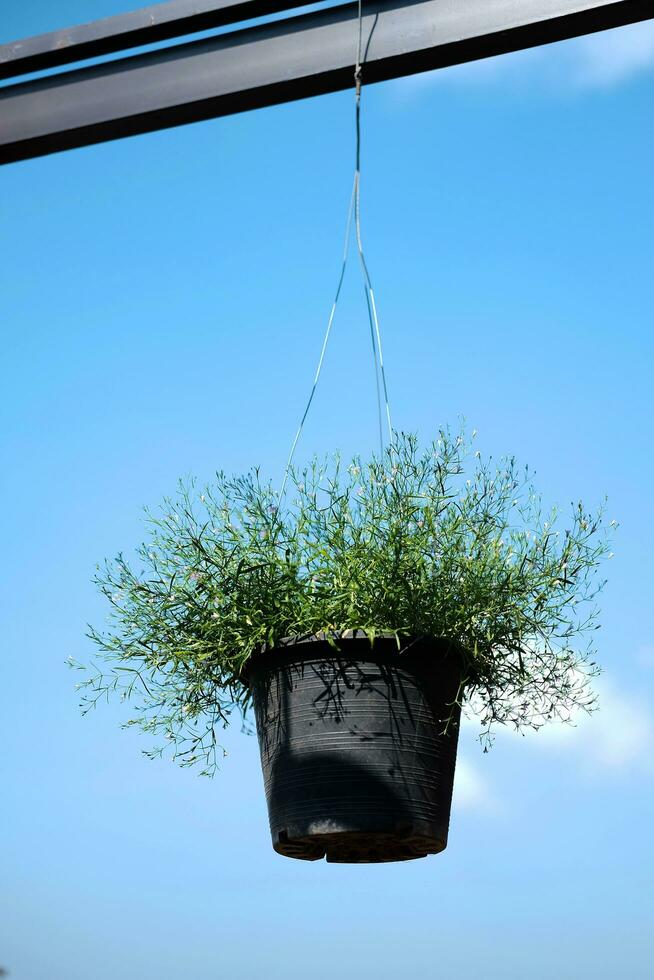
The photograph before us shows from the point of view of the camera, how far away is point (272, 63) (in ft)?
5.98

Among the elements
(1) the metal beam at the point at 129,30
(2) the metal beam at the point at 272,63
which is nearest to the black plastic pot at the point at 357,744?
(2) the metal beam at the point at 272,63

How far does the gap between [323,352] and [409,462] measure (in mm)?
221

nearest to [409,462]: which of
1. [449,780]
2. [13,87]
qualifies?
[449,780]

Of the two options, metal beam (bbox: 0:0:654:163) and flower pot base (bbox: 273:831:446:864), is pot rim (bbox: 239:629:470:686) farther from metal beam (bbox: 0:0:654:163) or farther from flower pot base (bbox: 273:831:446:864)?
metal beam (bbox: 0:0:654:163)

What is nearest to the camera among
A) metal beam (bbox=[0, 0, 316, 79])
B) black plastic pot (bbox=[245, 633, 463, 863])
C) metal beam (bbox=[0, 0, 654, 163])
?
black plastic pot (bbox=[245, 633, 463, 863])

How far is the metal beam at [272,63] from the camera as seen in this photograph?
5.62ft

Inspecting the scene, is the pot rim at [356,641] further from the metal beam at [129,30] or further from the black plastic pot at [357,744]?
the metal beam at [129,30]

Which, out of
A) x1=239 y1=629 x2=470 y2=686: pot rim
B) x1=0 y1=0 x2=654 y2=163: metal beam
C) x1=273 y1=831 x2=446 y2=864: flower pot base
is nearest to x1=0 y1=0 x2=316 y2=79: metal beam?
x1=0 y1=0 x2=654 y2=163: metal beam

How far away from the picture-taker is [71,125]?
1950mm

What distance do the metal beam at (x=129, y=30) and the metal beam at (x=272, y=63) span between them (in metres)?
0.03

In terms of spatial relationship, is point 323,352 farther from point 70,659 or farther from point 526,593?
point 70,659

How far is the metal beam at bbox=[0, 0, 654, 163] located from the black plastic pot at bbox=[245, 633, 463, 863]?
0.92 metres

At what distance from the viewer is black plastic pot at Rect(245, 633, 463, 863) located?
1.55 meters

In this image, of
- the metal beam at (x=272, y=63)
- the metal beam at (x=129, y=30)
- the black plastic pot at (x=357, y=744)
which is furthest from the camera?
the metal beam at (x=129, y=30)
